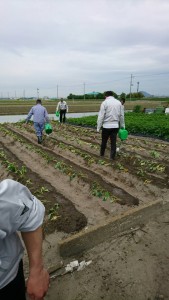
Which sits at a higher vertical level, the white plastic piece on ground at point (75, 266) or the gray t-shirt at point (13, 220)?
the gray t-shirt at point (13, 220)

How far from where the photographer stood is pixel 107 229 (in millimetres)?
3402

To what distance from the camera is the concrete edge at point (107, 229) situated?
3.07 metres

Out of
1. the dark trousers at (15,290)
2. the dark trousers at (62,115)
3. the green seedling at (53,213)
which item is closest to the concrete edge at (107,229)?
the green seedling at (53,213)

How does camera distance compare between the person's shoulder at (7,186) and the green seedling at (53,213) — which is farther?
the green seedling at (53,213)

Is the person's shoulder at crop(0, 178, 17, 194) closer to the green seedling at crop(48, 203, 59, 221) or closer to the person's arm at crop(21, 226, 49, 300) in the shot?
the person's arm at crop(21, 226, 49, 300)

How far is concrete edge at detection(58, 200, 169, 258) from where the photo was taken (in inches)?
121

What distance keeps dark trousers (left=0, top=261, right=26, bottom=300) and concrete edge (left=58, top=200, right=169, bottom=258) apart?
1573 millimetres

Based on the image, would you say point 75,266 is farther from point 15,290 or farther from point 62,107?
point 62,107

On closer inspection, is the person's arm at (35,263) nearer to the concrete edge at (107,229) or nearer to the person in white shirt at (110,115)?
the concrete edge at (107,229)

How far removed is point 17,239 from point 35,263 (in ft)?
0.54

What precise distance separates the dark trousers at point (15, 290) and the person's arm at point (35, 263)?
0.34ft

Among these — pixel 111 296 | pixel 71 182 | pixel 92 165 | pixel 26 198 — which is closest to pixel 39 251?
pixel 26 198

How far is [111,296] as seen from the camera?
2.47 meters

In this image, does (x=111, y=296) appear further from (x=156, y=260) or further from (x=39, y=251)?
(x=39, y=251)
